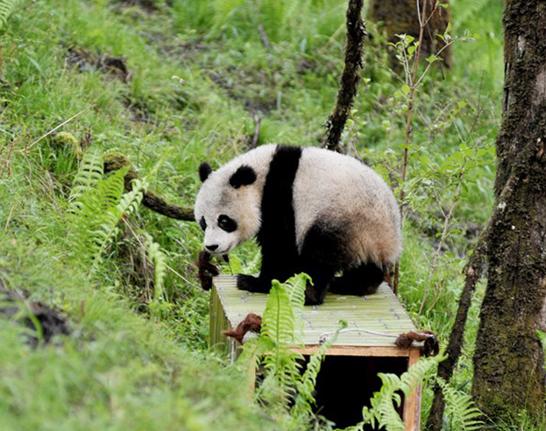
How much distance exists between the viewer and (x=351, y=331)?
5855 mm

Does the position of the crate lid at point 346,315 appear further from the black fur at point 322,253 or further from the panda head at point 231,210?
the panda head at point 231,210

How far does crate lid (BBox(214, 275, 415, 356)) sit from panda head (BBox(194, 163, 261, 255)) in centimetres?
34

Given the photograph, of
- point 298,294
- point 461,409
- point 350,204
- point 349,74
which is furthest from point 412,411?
point 349,74

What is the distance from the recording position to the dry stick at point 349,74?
770 cm

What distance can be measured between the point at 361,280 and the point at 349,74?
1.85m

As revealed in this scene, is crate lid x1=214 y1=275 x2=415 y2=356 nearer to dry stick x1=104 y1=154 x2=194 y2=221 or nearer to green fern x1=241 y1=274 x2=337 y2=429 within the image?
green fern x1=241 y1=274 x2=337 y2=429

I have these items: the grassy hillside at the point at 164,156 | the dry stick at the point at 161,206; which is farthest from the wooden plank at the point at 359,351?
the dry stick at the point at 161,206

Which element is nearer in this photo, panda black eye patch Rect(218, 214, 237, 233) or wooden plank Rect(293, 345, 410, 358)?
wooden plank Rect(293, 345, 410, 358)

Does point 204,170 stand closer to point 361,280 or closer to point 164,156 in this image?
point 164,156

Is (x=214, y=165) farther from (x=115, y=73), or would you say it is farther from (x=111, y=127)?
(x=115, y=73)

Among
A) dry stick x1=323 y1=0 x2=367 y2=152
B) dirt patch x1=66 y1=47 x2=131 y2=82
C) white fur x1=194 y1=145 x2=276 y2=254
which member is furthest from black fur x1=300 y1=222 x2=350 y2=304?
dirt patch x1=66 y1=47 x2=131 y2=82

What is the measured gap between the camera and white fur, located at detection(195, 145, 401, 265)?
661 centimetres

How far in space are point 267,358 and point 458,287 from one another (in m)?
4.38

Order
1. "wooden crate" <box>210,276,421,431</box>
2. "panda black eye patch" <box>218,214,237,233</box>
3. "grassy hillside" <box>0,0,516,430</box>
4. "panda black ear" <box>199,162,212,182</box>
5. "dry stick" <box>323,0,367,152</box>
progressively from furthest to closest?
"dry stick" <box>323,0,367,152</box> < "panda black ear" <box>199,162,212,182</box> < "panda black eye patch" <box>218,214,237,233</box> < "wooden crate" <box>210,276,421,431</box> < "grassy hillside" <box>0,0,516,430</box>
